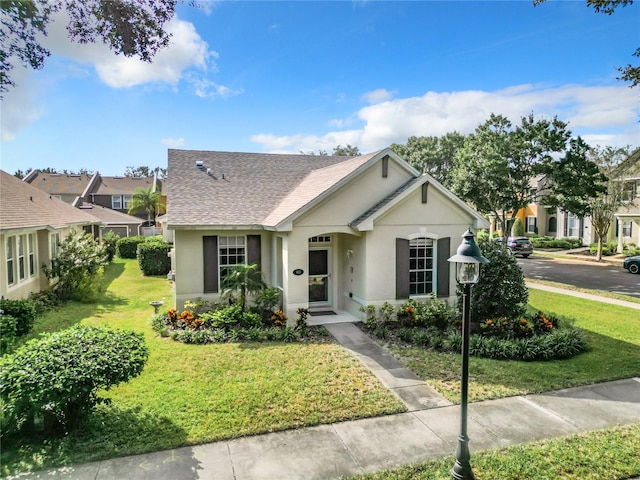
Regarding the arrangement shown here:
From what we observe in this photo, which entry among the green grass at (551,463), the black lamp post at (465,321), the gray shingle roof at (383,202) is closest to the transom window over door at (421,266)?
the gray shingle roof at (383,202)

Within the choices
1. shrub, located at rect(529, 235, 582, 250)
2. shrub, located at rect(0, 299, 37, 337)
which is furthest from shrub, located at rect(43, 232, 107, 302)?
shrub, located at rect(529, 235, 582, 250)

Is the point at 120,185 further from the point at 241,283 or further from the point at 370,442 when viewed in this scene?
the point at 370,442

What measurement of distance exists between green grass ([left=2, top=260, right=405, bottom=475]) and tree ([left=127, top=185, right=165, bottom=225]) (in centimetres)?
4062

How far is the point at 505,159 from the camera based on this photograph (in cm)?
2423

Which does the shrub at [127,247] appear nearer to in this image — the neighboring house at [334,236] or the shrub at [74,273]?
the shrub at [74,273]

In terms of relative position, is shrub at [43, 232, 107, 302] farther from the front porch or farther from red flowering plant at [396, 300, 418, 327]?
red flowering plant at [396, 300, 418, 327]

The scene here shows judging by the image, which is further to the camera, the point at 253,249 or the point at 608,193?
the point at 608,193

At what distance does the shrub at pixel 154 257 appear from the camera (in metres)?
23.4

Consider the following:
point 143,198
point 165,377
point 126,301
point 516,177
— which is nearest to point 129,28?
point 165,377

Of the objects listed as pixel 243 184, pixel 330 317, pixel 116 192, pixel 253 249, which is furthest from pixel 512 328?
pixel 116 192

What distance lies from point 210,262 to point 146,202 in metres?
38.7

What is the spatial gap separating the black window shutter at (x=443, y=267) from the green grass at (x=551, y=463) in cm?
741

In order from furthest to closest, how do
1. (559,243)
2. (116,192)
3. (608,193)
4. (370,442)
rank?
(116,192) → (559,243) → (608,193) → (370,442)

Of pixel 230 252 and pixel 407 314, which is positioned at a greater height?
pixel 230 252
